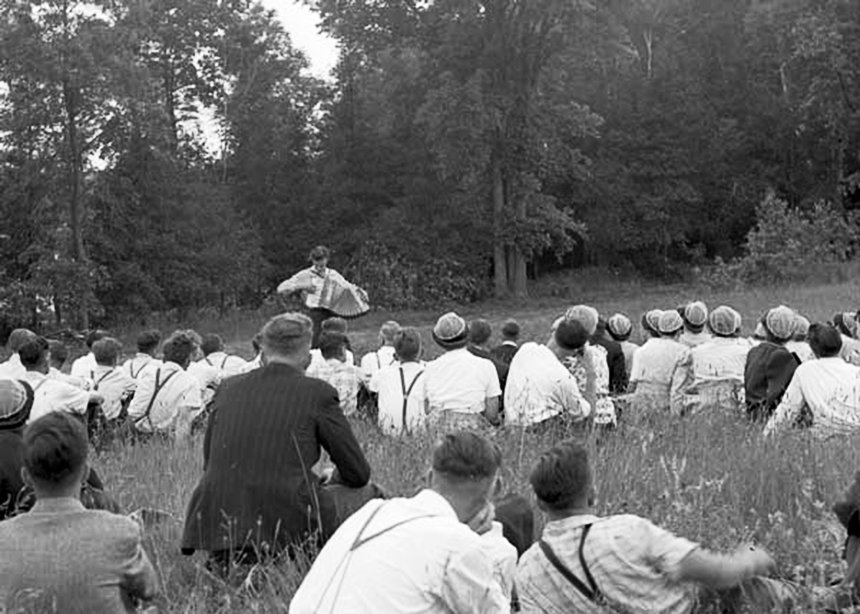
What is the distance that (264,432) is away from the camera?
6383 millimetres

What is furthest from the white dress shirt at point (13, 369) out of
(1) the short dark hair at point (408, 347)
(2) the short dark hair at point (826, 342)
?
(2) the short dark hair at point (826, 342)

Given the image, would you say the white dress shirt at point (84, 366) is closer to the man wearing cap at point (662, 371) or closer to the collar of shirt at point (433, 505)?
the man wearing cap at point (662, 371)

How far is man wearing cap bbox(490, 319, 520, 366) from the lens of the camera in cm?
1268

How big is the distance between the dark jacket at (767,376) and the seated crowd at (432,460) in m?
0.02

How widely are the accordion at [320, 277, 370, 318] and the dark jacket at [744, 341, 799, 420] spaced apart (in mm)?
7583

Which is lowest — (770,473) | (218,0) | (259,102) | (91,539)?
(770,473)

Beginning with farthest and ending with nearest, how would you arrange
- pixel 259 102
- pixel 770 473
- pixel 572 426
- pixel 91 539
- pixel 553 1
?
pixel 259 102 < pixel 553 1 < pixel 572 426 < pixel 770 473 < pixel 91 539

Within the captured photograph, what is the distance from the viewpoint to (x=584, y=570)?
4895 mm

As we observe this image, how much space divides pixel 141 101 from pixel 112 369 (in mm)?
23446

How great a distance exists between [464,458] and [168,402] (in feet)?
23.1

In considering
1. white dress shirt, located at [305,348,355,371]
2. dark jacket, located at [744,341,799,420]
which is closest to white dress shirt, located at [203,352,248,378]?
white dress shirt, located at [305,348,355,371]

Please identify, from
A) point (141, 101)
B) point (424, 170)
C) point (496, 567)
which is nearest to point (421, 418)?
point (496, 567)

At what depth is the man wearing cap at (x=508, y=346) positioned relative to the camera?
499 inches

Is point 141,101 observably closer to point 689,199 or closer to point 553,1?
point 553,1
